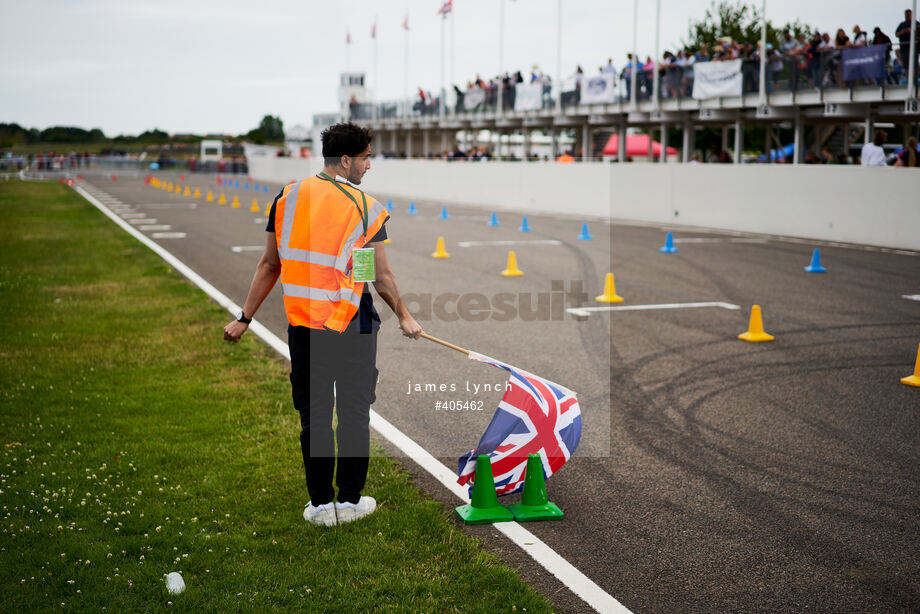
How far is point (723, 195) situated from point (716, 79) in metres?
5.89

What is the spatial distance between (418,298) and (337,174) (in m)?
7.50

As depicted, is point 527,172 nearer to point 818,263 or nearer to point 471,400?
point 818,263

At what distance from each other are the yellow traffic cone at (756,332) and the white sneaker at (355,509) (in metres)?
5.64

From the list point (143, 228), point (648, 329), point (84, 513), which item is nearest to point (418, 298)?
point (648, 329)

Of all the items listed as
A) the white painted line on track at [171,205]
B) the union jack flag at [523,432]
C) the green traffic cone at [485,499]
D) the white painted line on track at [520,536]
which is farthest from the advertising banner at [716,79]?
the green traffic cone at [485,499]

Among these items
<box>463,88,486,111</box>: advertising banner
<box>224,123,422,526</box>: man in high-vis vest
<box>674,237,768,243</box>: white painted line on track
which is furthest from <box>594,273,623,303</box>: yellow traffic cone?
<box>463,88,486,111</box>: advertising banner

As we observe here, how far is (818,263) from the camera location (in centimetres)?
1427

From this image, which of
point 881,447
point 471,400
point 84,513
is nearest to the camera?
point 84,513

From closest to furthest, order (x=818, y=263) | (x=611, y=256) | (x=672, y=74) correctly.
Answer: (x=818, y=263) → (x=611, y=256) → (x=672, y=74)

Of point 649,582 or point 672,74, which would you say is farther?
point 672,74

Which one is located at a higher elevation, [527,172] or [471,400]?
[527,172]

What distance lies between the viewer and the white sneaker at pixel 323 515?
442 centimetres

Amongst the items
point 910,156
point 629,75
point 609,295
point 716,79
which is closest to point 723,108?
point 716,79

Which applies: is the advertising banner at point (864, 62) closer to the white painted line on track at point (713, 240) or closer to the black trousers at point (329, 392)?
the white painted line on track at point (713, 240)
